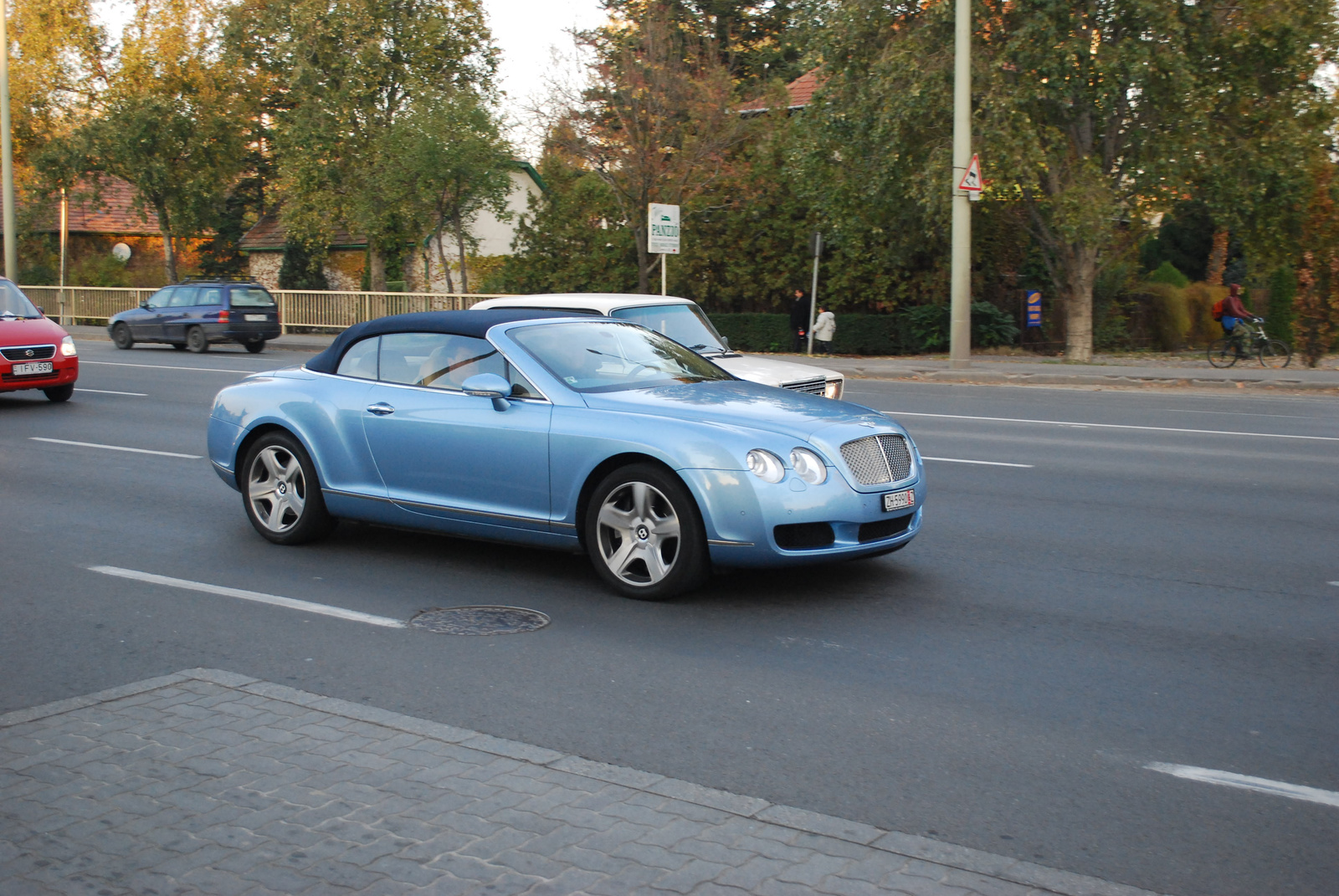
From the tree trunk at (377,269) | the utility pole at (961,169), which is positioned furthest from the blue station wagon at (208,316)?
the utility pole at (961,169)

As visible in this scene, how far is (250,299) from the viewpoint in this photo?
3078cm

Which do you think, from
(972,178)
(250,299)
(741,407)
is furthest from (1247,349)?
(250,299)

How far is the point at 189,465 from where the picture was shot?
11609 mm

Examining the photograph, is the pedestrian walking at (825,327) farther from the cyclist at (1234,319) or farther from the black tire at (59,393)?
the black tire at (59,393)

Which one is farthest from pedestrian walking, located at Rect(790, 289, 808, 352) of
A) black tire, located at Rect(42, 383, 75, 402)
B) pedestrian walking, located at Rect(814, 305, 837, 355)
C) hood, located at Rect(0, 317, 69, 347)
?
hood, located at Rect(0, 317, 69, 347)

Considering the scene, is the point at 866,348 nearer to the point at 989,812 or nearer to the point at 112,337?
the point at 112,337

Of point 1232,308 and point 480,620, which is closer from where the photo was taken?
point 480,620

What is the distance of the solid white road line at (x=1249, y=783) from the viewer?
418 cm

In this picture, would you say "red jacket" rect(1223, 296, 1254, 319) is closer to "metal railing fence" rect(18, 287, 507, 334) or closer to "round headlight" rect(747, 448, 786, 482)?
"metal railing fence" rect(18, 287, 507, 334)

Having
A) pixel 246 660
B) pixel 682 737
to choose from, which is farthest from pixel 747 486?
pixel 246 660

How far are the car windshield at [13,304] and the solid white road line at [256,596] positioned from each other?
10586 mm

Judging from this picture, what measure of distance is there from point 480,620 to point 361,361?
2.45 meters

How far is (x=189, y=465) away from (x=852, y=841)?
9.34m

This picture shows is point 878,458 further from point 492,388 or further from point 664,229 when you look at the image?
point 664,229
